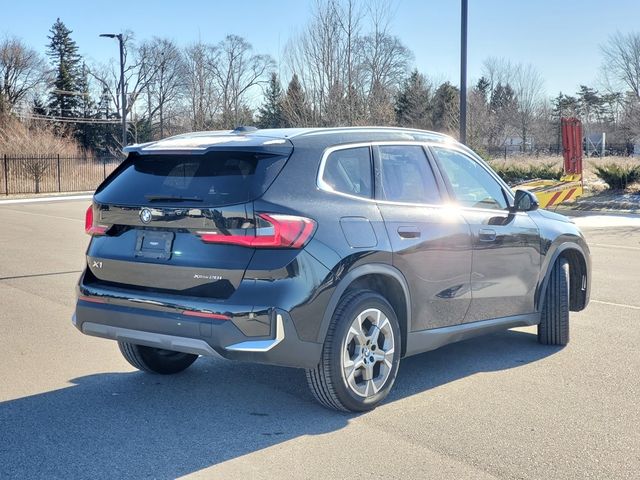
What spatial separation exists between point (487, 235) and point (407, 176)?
2.79ft

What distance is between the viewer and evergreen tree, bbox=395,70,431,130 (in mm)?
49062

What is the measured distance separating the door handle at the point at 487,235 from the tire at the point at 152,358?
2.40 m

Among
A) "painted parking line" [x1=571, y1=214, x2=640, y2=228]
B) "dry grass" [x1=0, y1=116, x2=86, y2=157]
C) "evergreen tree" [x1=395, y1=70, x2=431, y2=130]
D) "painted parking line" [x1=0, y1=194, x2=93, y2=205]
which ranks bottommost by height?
"painted parking line" [x1=571, y1=214, x2=640, y2=228]

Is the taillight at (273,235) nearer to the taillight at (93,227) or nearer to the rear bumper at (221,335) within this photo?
the rear bumper at (221,335)

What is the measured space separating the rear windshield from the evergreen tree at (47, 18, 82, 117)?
76.8 meters

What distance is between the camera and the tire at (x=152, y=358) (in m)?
5.46

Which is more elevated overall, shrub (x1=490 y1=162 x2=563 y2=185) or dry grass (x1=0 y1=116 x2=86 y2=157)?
dry grass (x1=0 y1=116 x2=86 y2=157)

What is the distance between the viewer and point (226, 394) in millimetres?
5137

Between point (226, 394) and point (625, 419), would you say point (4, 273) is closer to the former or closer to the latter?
point (226, 394)

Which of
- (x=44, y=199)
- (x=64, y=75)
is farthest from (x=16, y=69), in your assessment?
(x=44, y=199)

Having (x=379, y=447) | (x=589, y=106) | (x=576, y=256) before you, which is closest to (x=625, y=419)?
(x=379, y=447)

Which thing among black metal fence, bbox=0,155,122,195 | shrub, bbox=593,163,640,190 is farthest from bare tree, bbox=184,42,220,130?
shrub, bbox=593,163,640,190

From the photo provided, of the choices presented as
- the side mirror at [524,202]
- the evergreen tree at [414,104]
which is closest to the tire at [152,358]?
the side mirror at [524,202]

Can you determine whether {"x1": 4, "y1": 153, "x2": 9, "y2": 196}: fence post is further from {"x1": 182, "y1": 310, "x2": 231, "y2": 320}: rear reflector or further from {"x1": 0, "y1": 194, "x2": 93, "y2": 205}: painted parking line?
{"x1": 182, "y1": 310, "x2": 231, "y2": 320}: rear reflector
